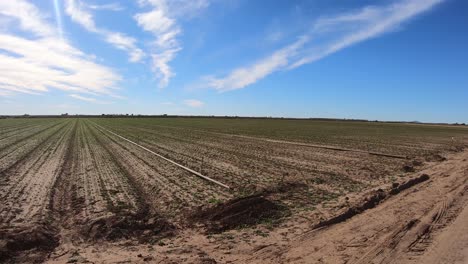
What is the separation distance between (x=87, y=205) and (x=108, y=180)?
11.5ft

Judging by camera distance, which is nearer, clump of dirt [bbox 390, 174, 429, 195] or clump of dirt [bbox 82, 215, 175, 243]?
clump of dirt [bbox 82, 215, 175, 243]

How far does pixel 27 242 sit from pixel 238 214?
14.7 feet

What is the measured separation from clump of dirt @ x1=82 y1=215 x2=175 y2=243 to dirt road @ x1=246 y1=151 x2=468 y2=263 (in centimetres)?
245

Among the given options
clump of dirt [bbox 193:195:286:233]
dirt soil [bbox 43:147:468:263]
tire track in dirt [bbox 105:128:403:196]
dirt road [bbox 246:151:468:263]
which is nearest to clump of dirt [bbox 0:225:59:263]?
dirt soil [bbox 43:147:468:263]

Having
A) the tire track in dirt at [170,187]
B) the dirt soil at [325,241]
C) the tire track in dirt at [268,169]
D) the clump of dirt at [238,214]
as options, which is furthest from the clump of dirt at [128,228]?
the tire track in dirt at [268,169]

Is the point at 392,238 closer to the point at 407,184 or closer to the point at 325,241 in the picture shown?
the point at 325,241

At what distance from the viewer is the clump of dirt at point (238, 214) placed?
8305 millimetres

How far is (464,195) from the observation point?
10.7 metres

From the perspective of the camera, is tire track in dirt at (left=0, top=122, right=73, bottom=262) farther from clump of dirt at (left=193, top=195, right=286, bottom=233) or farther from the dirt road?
the dirt road

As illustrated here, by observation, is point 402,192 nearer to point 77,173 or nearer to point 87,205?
point 87,205

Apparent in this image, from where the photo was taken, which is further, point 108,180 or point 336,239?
point 108,180

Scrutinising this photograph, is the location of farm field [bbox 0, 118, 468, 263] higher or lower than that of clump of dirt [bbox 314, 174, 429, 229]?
lower

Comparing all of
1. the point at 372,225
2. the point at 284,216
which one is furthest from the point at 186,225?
the point at 372,225

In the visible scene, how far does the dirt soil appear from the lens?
20.4ft
